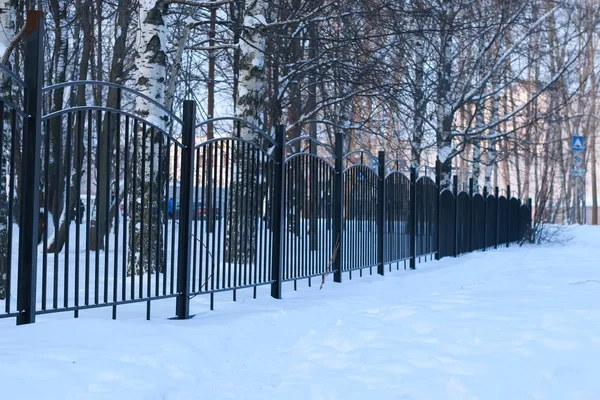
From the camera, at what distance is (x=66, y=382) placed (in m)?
3.69

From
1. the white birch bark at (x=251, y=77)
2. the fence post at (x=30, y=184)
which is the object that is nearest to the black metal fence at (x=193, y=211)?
the fence post at (x=30, y=184)

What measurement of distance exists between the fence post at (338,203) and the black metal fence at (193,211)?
0.01m

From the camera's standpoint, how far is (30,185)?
4.65 meters

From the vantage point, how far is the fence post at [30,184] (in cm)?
462

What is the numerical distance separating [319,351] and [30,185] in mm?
2222

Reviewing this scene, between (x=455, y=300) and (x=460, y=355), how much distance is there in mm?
2386

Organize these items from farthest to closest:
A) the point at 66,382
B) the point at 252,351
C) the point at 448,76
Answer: the point at 448,76 → the point at 252,351 → the point at 66,382

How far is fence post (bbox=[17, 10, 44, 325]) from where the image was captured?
4.62 metres

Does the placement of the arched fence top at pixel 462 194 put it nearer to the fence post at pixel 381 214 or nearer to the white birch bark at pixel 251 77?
the fence post at pixel 381 214

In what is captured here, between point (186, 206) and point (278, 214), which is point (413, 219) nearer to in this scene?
point (278, 214)

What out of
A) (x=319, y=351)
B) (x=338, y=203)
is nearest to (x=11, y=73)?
(x=319, y=351)

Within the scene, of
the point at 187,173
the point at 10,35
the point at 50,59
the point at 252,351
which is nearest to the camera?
the point at 252,351

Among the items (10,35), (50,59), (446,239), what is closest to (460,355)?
(10,35)

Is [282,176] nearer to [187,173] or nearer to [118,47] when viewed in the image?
[187,173]
